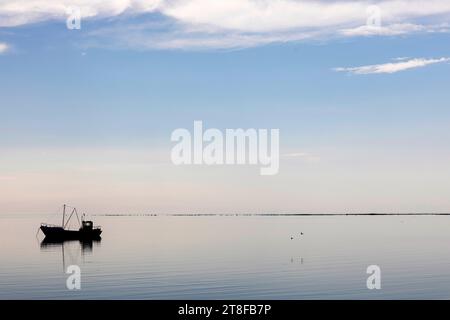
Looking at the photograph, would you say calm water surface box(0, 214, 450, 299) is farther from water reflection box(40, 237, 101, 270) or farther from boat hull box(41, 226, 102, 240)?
boat hull box(41, 226, 102, 240)

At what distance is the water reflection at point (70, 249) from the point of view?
108056 millimetres

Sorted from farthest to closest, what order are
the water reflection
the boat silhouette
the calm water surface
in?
the boat silhouette
the water reflection
the calm water surface

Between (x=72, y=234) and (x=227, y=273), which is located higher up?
(x=72, y=234)

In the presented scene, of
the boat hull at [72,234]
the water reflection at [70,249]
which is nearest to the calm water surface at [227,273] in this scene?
the water reflection at [70,249]

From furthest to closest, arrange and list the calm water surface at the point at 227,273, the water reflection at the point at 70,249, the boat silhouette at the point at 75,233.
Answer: the boat silhouette at the point at 75,233 < the water reflection at the point at 70,249 < the calm water surface at the point at 227,273

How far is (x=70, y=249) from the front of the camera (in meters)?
132

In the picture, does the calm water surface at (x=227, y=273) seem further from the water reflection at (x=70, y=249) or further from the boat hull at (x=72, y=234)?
the boat hull at (x=72, y=234)

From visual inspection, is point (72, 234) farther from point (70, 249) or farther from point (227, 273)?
point (227, 273)

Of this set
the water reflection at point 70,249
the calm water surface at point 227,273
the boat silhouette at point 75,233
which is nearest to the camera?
the calm water surface at point 227,273

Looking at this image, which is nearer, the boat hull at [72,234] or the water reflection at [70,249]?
the water reflection at [70,249]

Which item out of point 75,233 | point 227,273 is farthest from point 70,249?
point 227,273

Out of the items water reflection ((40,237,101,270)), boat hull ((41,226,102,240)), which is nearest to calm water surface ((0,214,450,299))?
→ water reflection ((40,237,101,270))

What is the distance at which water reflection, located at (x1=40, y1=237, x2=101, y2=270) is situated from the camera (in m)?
108
